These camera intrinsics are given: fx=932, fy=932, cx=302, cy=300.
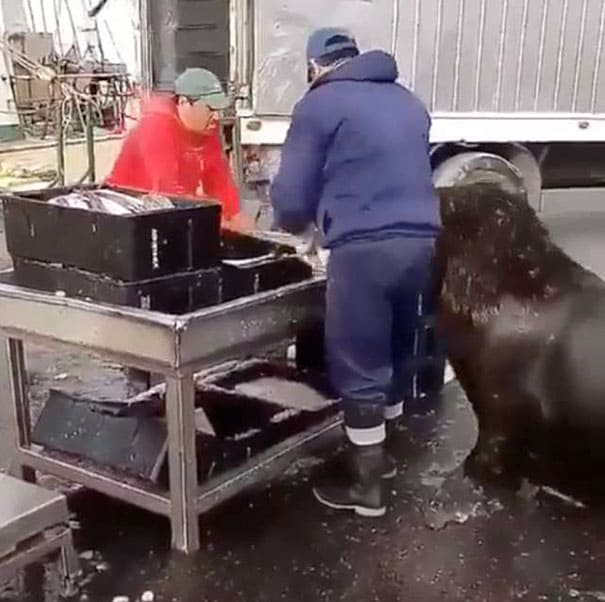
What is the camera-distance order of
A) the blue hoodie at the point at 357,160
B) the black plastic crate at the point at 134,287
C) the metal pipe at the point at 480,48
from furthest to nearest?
the metal pipe at the point at 480,48, the blue hoodie at the point at 357,160, the black plastic crate at the point at 134,287

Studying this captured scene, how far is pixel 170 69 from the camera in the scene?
17.5 ft

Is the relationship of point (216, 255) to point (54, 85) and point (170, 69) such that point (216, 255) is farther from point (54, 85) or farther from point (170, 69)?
point (54, 85)

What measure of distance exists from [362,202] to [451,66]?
263cm

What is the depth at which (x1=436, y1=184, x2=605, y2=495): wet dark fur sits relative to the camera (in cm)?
268

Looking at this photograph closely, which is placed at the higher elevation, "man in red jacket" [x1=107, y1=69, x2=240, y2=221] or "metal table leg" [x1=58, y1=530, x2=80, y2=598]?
"man in red jacket" [x1=107, y1=69, x2=240, y2=221]

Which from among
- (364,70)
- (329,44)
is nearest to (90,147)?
(329,44)

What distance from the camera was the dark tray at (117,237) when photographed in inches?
92.7

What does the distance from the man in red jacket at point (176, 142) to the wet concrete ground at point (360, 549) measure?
1.08 metres

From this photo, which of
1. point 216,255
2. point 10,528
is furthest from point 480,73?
point 10,528

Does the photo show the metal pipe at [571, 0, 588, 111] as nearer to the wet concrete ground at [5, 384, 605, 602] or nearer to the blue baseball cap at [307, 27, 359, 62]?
the blue baseball cap at [307, 27, 359, 62]

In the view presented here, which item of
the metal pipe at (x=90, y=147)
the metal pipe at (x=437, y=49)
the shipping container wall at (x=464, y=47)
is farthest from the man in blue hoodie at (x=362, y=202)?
Answer: the metal pipe at (x=90, y=147)

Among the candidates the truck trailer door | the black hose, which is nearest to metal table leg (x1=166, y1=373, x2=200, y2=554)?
the truck trailer door

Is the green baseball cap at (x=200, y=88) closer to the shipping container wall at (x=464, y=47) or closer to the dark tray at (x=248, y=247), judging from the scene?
the dark tray at (x=248, y=247)

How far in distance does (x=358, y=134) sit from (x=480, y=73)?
268 centimetres
